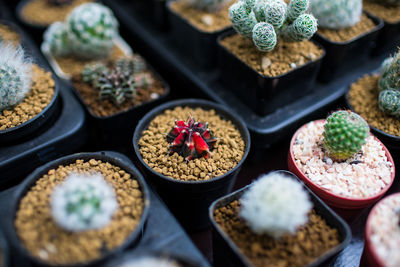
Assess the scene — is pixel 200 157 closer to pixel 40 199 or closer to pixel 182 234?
pixel 182 234

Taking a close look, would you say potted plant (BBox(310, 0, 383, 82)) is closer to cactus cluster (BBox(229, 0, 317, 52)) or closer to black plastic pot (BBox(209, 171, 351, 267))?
cactus cluster (BBox(229, 0, 317, 52))

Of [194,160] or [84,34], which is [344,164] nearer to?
[194,160]

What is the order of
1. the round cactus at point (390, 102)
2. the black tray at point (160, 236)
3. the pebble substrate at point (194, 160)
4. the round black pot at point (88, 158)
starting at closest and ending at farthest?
the round black pot at point (88, 158) → the black tray at point (160, 236) → the pebble substrate at point (194, 160) → the round cactus at point (390, 102)

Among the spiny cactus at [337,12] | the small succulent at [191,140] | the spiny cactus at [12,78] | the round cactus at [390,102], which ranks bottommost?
the small succulent at [191,140]

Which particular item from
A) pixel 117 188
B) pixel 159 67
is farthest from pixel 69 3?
pixel 117 188

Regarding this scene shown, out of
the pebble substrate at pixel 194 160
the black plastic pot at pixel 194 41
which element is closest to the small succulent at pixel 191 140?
the pebble substrate at pixel 194 160

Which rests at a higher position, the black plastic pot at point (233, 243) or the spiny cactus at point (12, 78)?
the spiny cactus at point (12, 78)

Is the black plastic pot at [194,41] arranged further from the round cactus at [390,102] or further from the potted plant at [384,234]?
the potted plant at [384,234]
